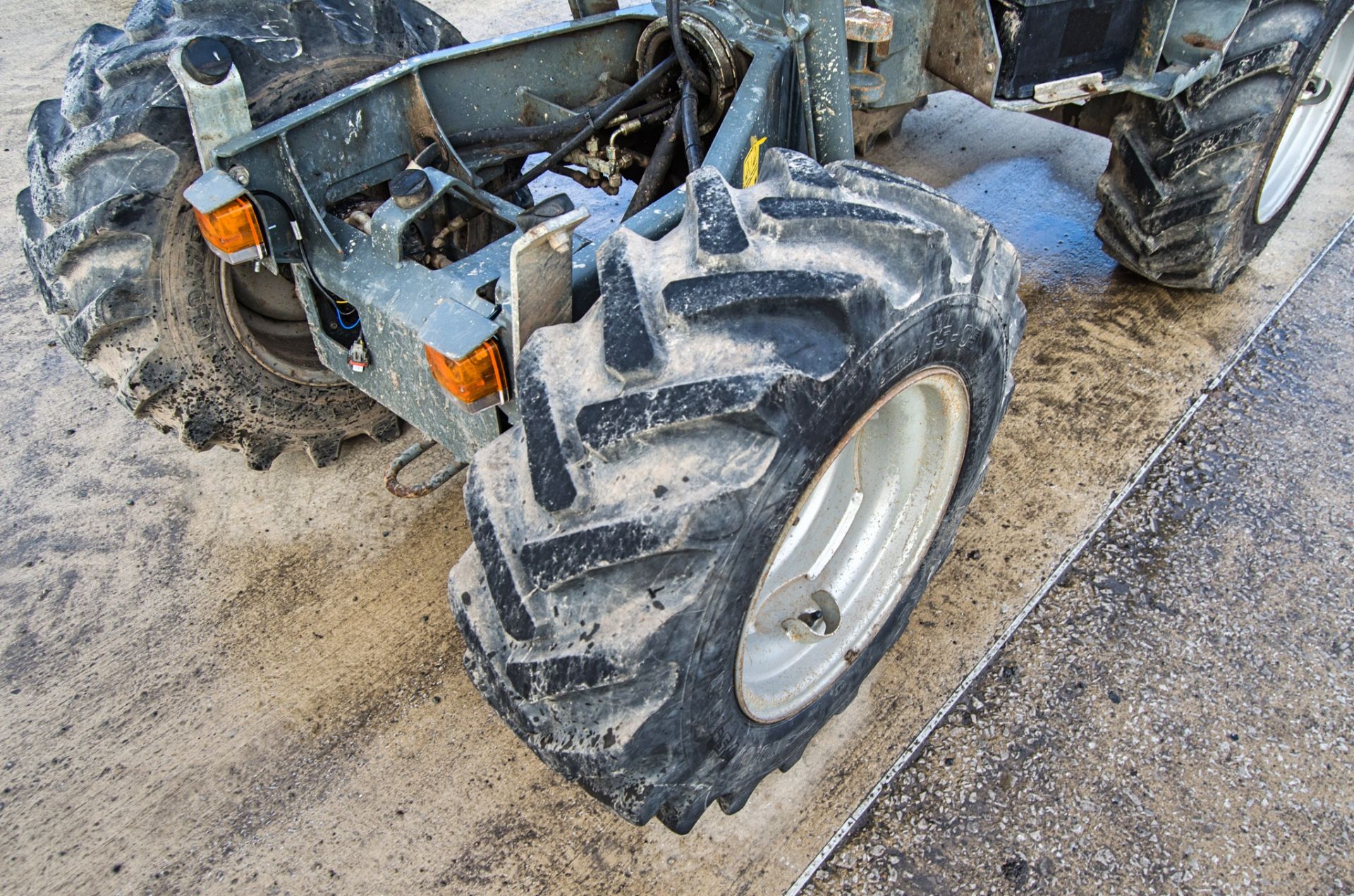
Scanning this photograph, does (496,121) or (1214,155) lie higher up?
(496,121)

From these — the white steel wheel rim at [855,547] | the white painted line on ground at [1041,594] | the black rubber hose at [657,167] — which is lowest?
the white painted line on ground at [1041,594]

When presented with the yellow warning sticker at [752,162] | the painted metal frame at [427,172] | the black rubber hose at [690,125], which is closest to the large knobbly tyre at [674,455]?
the painted metal frame at [427,172]

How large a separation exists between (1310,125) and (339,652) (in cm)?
391

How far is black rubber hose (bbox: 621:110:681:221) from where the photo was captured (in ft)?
8.14

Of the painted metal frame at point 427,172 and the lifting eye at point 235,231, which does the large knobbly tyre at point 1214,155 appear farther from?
the lifting eye at point 235,231

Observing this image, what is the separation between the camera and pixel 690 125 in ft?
7.77

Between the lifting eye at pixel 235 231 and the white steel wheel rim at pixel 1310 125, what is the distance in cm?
324

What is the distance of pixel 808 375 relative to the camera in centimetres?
149

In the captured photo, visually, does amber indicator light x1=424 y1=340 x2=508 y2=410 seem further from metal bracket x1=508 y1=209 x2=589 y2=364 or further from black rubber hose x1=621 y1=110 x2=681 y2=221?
black rubber hose x1=621 y1=110 x2=681 y2=221

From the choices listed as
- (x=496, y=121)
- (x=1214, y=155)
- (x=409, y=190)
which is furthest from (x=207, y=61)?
(x=1214, y=155)

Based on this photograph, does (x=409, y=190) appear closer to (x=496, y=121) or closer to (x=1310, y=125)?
(x=496, y=121)

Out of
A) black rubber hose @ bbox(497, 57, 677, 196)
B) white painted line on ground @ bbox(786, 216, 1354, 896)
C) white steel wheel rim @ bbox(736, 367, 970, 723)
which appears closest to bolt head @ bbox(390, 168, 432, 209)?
black rubber hose @ bbox(497, 57, 677, 196)

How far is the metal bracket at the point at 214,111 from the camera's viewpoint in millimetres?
2021

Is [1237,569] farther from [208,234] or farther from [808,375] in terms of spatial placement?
[208,234]
